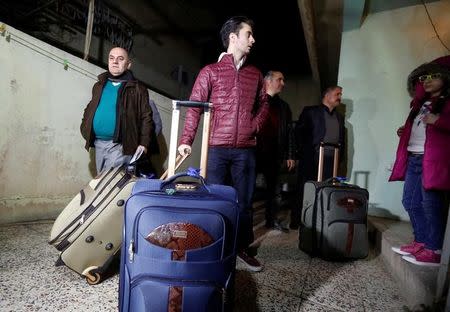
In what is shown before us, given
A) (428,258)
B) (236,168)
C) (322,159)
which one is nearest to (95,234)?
(236,168)

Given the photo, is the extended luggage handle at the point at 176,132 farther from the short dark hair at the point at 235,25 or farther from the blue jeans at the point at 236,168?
the short dark hair at the point at 235,25

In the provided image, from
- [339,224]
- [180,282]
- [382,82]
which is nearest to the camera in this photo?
[180,282]

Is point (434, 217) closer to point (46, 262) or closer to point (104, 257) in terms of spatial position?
point (104, 257)

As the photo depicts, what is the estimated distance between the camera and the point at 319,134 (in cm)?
338

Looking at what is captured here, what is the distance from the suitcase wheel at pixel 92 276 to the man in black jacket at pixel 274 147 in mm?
2156

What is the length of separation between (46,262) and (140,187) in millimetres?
1249

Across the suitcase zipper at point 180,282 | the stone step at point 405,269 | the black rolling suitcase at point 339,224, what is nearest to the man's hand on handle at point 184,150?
the suitcase zipper at point 180,282

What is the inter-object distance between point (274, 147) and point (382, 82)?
72.1 inches

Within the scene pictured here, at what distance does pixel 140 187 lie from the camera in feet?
4.05

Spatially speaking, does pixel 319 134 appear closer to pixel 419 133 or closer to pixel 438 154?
pixel 419 133

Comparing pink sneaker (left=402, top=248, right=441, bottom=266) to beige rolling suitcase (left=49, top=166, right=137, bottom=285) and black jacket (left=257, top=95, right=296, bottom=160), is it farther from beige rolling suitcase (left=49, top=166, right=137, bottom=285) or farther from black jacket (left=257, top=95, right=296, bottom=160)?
beige rolling suitcase (left=49, top=166, right=137, bottom=285)

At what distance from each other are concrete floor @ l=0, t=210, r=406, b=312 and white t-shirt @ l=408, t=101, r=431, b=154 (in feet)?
3.24

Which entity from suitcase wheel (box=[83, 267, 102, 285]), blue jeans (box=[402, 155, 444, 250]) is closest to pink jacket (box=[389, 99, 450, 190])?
blue jeans (box=[402, 155, 444, 250])

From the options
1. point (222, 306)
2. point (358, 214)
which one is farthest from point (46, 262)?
point (358, 214)
